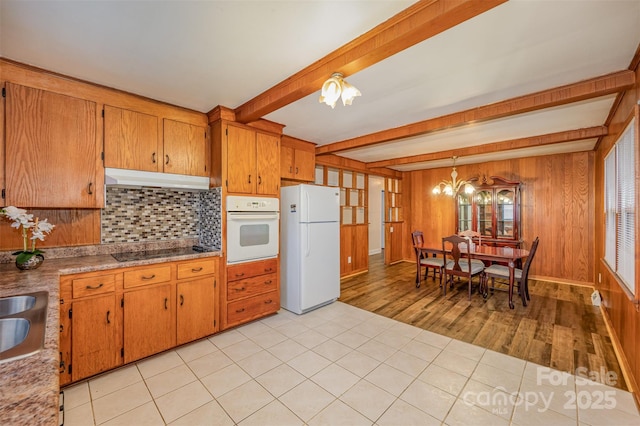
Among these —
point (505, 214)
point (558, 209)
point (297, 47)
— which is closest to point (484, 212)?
point (505, 214)

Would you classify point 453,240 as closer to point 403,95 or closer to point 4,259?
point 403,95

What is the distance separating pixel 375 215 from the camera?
8.05 meters

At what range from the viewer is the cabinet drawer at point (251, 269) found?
2.98 metres

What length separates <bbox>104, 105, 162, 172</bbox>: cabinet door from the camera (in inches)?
95.4

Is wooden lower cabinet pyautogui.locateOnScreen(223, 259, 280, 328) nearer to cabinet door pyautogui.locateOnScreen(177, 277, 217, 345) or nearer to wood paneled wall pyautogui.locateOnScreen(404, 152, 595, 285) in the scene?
cabinet door pyautogui.locateOnScreen(177, 277, 217, 345)

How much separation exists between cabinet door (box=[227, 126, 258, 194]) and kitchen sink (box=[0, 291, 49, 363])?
1.75 metres

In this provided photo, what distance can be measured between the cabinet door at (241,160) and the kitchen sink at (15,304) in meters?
1.74

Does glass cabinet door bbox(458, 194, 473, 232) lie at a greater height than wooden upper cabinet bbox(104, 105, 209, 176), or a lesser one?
lesser

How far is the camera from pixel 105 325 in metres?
2.21

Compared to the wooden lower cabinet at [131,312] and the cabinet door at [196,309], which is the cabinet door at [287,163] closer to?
the wooden lower cabinet at [131,312]

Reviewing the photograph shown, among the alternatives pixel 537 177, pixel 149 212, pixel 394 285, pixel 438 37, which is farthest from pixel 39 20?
pixel 537 177

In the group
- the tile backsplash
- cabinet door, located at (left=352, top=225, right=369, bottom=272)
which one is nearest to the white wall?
cabinet door, located at (left=352, top=225, right=369, bottom=272)

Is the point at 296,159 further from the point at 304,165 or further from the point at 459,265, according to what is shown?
the point at 459,265

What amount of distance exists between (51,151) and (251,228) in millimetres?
1821
